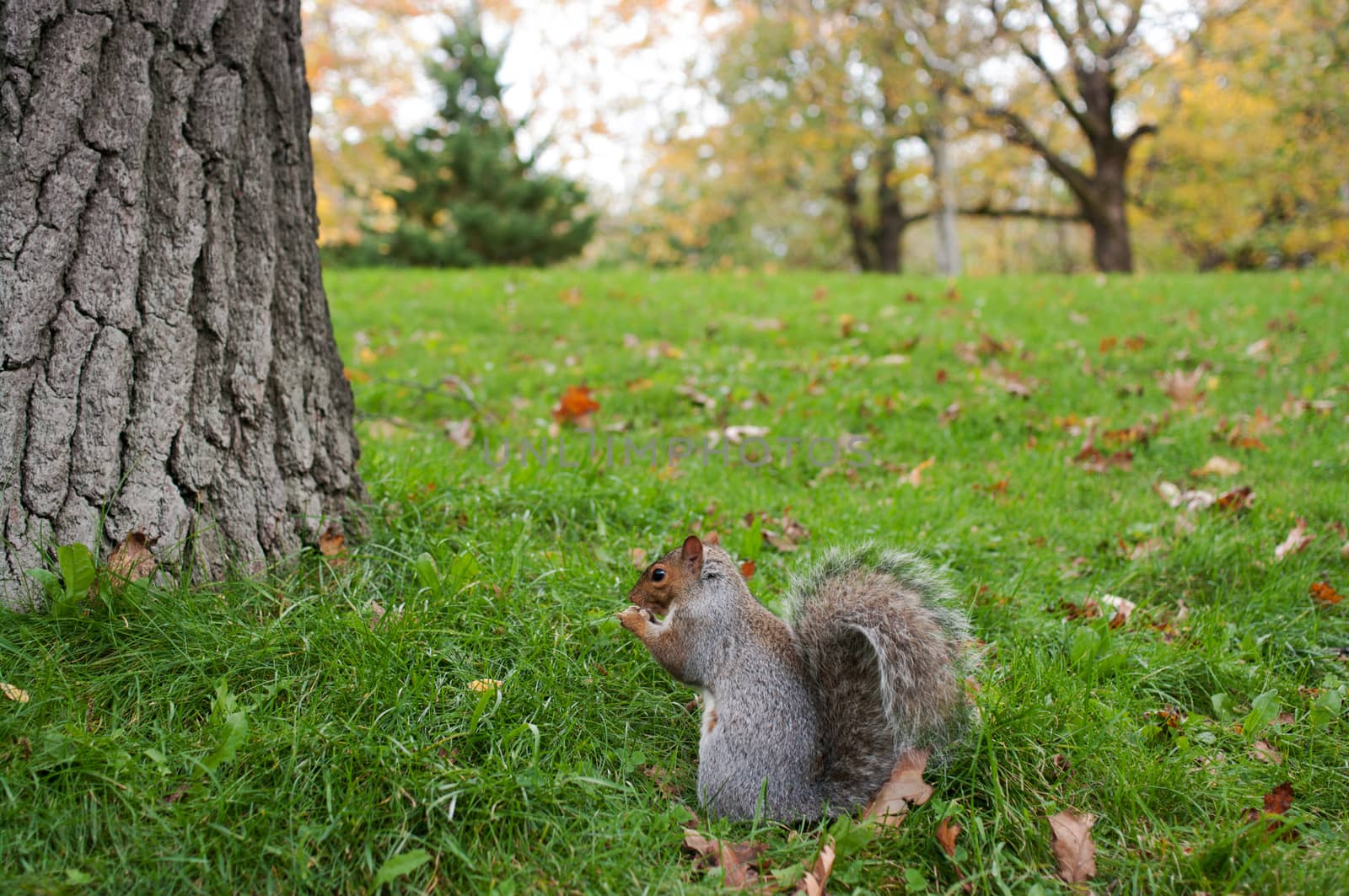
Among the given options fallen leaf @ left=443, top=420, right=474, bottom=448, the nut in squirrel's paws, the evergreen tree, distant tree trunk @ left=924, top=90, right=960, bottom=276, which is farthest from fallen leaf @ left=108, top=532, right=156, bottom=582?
distant tree trunk @ left=924, top=90, right=960, bottom=276

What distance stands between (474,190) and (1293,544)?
14727 mm

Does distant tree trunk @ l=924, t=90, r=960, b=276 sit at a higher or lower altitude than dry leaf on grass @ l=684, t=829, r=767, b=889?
higher

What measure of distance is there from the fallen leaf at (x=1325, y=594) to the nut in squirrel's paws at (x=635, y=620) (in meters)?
2.16

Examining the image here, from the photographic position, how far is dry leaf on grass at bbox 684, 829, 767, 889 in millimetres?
1711

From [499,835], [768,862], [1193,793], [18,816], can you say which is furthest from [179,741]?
[1193,793]

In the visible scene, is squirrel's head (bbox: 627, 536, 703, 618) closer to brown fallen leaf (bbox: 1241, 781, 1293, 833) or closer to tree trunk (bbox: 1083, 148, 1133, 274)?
brown fallen leaf (bbox: 1241, 781, 1293, 833)

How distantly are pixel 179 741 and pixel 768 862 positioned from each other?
4.00ft

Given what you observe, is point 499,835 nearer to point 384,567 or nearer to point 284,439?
point 384,567

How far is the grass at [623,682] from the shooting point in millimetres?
1642

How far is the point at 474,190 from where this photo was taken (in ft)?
51.1

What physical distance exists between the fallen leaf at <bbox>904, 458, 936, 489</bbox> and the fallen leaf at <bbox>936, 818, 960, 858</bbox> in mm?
1967

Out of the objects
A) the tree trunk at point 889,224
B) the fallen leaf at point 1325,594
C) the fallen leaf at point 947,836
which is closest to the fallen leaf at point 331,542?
the fallen leaf at point 947,836

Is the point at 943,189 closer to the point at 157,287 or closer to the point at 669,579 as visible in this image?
the point at 669,579

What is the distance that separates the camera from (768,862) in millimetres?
1771
